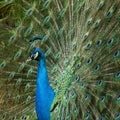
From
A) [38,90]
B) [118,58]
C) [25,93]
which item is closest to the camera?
[118,58]

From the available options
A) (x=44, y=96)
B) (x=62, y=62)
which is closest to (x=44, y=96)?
(x=44, y=96)

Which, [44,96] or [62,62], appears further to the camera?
[62,62]

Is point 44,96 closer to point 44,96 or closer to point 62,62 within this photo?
point 44,96

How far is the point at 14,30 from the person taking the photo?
4.35 meters

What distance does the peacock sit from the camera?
144 inches

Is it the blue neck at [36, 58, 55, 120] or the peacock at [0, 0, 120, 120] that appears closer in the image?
the peacock at [0, 0, 120, 120]

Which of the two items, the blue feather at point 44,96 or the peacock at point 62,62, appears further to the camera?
the blue feather at point 44,96

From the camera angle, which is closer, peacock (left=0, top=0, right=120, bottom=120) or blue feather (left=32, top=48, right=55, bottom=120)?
peacock (left=0, top=0, right=120, bottom=120)

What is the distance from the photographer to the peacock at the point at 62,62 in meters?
3.65

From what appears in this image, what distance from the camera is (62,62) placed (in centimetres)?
400

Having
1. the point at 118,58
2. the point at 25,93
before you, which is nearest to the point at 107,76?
the point at 118,58

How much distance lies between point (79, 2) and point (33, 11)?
20.4 inches

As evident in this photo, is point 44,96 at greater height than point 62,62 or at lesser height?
lesser

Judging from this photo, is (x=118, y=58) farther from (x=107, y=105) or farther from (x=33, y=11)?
(x=33, y=11)
